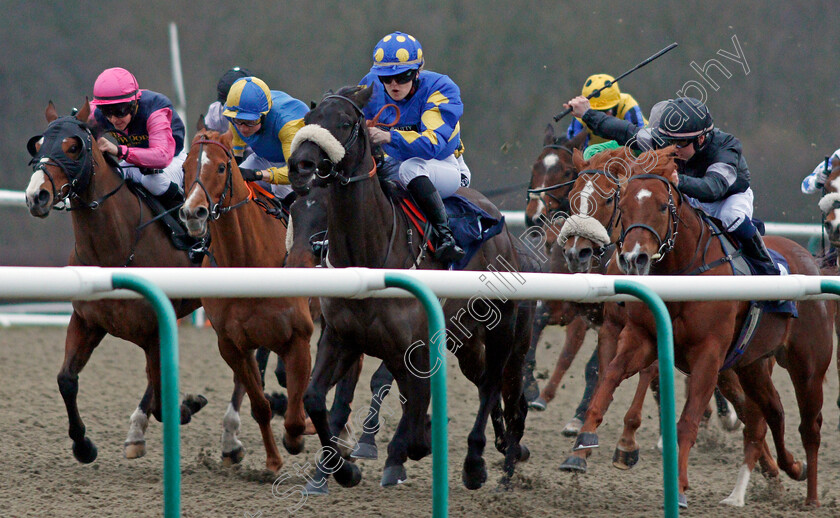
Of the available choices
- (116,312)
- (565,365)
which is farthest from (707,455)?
(116,312)

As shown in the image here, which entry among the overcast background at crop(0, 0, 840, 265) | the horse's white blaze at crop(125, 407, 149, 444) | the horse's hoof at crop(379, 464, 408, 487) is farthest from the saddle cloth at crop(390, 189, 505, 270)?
the overcast background at crop(0, 0, 840, 265)

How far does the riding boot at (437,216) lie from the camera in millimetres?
4461

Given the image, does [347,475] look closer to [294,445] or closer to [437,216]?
[294,445]

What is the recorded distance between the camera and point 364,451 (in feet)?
16.8

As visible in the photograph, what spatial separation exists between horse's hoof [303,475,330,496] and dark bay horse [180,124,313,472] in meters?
0.24

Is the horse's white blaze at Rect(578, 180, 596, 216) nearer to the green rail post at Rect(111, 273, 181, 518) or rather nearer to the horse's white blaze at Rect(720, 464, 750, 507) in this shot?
the horse's white blaze at Rect(720, 464, 750, 507)

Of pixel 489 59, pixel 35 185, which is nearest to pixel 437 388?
pixel 35 185

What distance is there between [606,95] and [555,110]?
5251 mm

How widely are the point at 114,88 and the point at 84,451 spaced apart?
180cm

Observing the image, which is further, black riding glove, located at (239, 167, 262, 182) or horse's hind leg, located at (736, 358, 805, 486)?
black riding glove, located at (239, 167, 262, 182)

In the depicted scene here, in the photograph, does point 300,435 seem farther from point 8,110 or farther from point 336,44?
point 336,44

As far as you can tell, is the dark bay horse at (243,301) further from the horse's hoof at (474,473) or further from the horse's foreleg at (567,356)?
the horse's foreleg at (567,356)

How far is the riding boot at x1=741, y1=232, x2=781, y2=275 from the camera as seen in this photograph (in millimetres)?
4723

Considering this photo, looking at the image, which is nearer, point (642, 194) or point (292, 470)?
point (642, 194)
